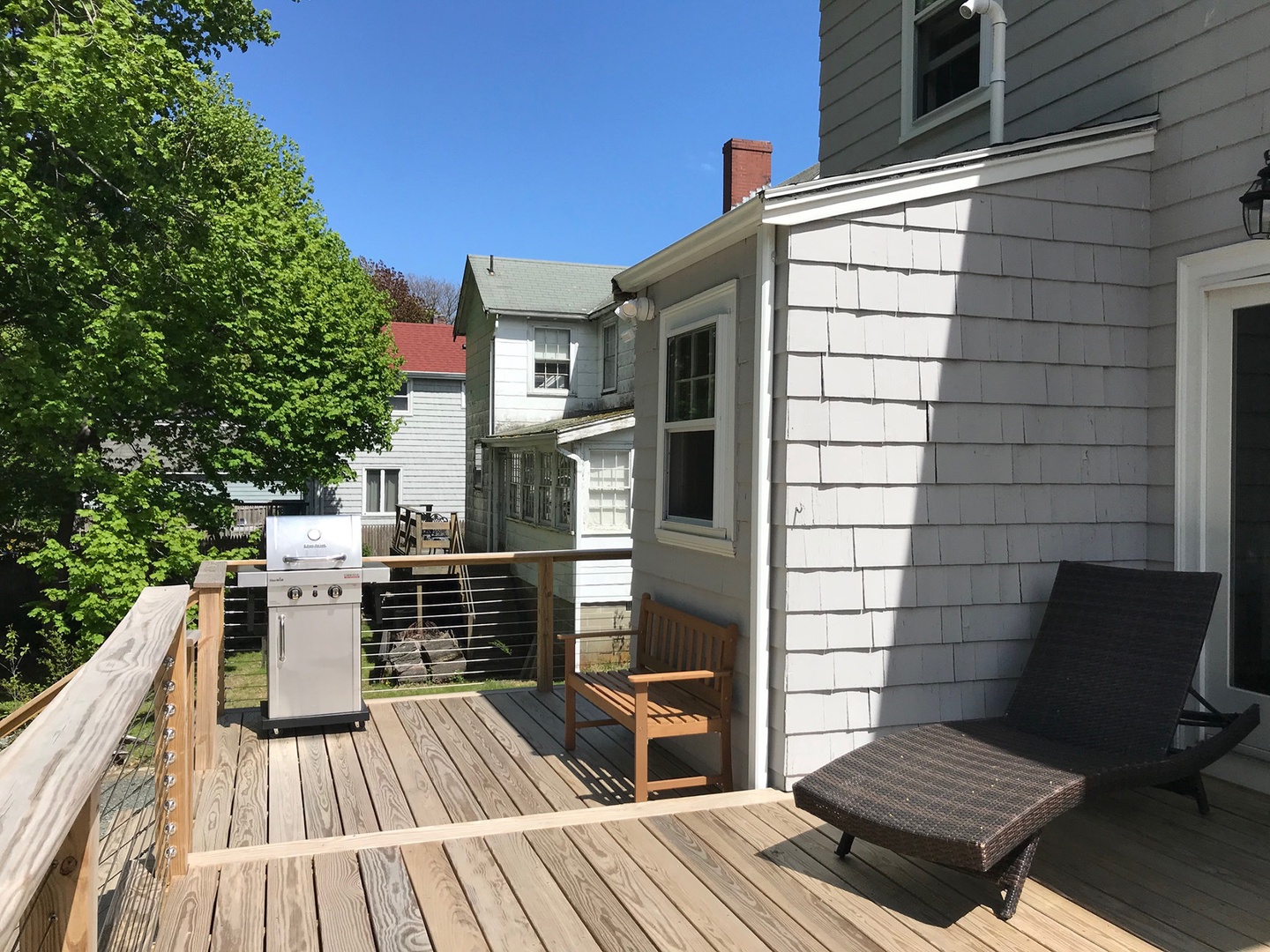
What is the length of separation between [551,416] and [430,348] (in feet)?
28.5

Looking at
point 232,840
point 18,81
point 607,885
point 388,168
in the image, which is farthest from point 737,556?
point 388,168

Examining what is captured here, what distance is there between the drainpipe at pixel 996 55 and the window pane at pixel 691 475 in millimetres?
2178

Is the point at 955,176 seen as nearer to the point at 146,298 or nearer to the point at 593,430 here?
the point at 593,430

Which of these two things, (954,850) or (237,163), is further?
(237,163)

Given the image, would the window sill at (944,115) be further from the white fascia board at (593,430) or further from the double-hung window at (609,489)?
the double-hung window at (609,489)

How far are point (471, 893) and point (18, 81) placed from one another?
11.4 meters

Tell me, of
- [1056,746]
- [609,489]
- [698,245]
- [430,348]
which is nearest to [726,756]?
[1056,746]

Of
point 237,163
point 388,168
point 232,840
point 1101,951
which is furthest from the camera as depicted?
point 388,168

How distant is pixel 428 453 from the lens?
24.8 m

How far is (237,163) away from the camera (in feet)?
56.4

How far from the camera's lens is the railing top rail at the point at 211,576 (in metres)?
4.89

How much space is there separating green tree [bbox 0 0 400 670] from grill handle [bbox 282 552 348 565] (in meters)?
7.50

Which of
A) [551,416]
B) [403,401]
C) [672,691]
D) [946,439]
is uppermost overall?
[403,401]

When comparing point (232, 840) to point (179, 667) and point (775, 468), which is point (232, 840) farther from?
point (775, 468)
